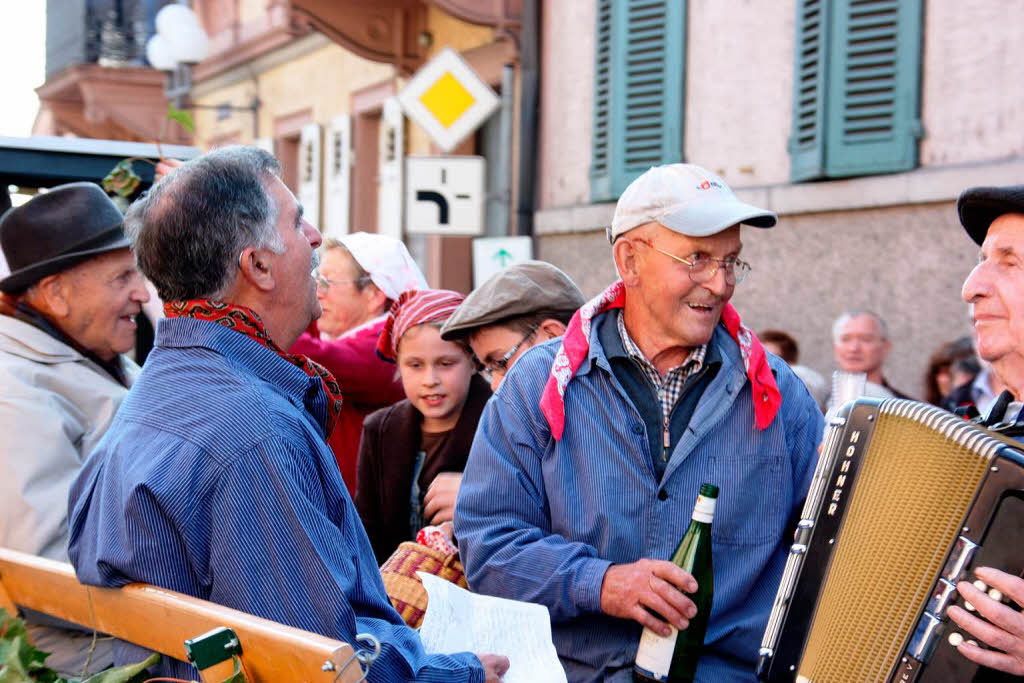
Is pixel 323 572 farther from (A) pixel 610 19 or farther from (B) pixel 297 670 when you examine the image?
(A) pixel 610 19

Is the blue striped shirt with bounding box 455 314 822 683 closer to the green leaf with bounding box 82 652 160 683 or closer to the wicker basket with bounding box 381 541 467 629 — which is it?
the wicker basket with bounding box 381 541 467 629

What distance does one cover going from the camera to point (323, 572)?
2.39 metres

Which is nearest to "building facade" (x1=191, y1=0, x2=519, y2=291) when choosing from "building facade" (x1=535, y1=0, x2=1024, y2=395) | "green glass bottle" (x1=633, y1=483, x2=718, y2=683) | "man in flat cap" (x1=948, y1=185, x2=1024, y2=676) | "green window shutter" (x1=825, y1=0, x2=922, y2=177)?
"building facade" (x1=535, y1=0, x2=1024, y2=395)

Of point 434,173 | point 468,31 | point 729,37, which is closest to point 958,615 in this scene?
point 434,173

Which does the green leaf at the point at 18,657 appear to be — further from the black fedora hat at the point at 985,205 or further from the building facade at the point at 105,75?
the building facade at the point at 105,75

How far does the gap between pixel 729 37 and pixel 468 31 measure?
415 cm

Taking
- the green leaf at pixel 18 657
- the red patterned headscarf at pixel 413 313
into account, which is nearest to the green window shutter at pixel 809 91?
the red patterned headscarf at pixel 413 313

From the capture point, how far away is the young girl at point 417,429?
4.21 m

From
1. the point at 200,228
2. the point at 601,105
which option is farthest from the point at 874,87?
the point at 200,228

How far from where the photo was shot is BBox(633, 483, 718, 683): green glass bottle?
126 inches

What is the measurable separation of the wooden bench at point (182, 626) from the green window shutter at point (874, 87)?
6924 mm

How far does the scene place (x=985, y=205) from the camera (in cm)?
295

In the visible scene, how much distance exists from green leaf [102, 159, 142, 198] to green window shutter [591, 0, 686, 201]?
6.07 metres

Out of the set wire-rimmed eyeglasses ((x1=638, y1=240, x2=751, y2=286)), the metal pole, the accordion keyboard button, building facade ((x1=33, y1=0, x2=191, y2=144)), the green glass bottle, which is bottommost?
the green glass bottle
